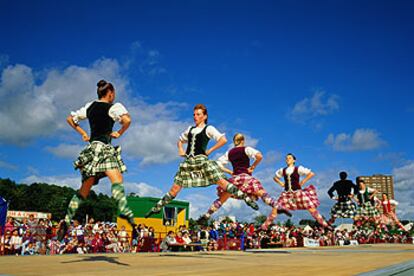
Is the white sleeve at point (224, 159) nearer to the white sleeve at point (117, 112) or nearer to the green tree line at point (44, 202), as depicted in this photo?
the white sleeve at point (117, 112)

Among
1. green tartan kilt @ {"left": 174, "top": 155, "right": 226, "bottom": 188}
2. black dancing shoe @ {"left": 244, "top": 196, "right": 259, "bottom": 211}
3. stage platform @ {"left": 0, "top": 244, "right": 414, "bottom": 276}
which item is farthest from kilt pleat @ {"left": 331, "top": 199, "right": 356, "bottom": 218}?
green tartan kilt @ {"left": 174, "top": 155, "right": 226, "bottom": 188}

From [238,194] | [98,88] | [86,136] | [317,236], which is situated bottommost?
[317,236]

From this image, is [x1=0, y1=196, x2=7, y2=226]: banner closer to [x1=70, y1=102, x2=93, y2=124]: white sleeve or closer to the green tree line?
[x1=70, y1=102, x2=93, y2=124]: white sleeve

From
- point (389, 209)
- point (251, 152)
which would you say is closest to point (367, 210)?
point (389, 209)

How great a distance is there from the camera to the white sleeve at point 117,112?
521 cm

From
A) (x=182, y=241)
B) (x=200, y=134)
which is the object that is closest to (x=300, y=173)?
(x=200, y=134)

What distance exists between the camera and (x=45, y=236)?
12.7 meters

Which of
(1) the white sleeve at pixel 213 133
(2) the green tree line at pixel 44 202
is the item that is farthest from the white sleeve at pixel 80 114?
(2) the green tree line at pixel 44 202

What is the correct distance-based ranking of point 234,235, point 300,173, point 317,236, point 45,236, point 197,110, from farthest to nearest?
1. point 317,236
2. point 234,235
3. point 45,236
4. point 300,173
5. point 197,110

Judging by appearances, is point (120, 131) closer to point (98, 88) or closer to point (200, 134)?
point (98, 88)

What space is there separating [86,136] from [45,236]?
28.5 feet

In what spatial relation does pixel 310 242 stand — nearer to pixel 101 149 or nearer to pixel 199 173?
pixel 199 173

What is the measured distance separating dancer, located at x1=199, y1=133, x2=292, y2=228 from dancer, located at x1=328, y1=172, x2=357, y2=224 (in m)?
5.62

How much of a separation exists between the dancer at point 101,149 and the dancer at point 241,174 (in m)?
3.45
